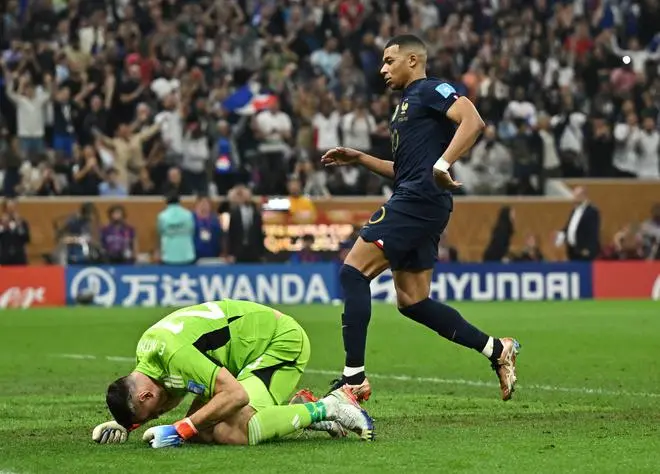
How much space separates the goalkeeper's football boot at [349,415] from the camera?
330 inches

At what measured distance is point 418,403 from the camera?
10.8m

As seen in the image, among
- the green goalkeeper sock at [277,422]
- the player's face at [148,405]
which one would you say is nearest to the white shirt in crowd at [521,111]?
the green goalkeeper sock at [277,422]

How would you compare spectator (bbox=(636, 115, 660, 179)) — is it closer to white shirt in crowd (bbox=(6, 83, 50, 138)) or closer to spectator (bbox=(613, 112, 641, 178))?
spectator (bbox=(613, 112, 641, 178))

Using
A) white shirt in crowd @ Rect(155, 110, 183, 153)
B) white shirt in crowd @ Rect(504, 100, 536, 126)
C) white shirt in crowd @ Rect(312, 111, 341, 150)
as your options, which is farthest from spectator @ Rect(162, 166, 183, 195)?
white shirt in crowd @ Rect(504, 100, 536, 126)

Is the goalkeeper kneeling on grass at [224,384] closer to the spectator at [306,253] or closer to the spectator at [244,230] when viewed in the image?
the spectator at [244,230]

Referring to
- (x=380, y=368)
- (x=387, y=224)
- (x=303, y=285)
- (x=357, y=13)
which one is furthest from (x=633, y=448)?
(x=357, y=13)

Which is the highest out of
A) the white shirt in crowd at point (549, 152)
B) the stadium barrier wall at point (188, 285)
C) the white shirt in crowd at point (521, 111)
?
the white shirt in crowd at point (521, 111)

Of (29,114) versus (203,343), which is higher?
(29,114)

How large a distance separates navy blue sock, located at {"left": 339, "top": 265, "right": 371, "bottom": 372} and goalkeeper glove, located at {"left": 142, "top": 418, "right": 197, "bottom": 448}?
4.89 feet

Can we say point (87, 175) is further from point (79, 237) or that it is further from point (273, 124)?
point (273, 124)

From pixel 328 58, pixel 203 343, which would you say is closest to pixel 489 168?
pixel 328 58

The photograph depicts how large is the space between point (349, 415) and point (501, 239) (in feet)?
60.6

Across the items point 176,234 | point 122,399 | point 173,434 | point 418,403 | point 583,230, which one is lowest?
point 418,403

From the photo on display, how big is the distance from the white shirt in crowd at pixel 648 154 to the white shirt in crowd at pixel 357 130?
537cm
